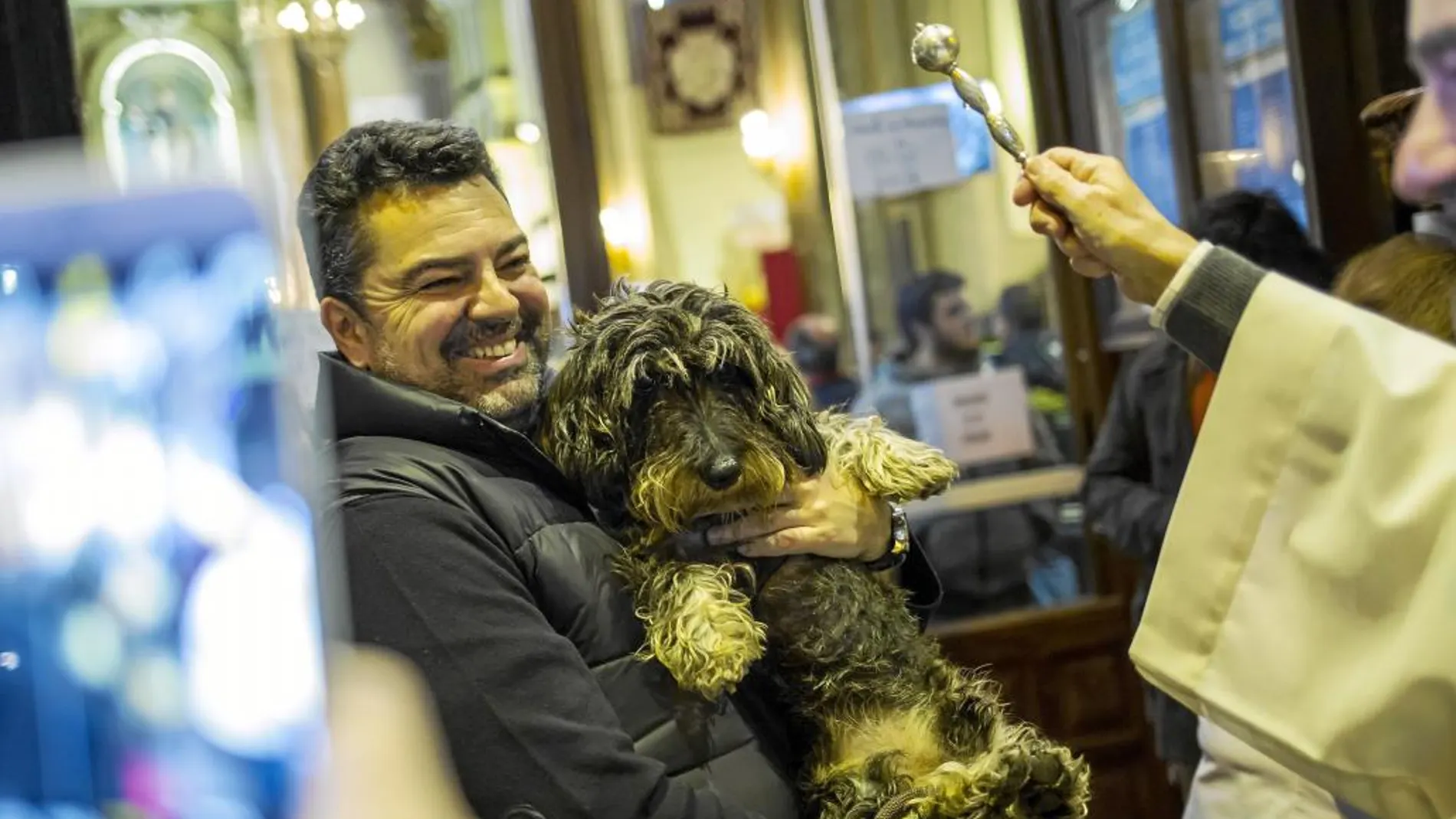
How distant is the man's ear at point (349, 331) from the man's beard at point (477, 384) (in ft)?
0.07

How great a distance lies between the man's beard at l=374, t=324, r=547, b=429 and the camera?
1.71 meters

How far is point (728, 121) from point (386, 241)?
2924 mm

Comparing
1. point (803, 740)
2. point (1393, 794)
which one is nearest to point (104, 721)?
point (1393, 794)

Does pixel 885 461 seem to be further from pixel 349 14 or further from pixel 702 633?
pixel 349 14

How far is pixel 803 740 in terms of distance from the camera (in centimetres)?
181

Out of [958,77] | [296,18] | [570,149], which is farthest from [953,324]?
[958,77]

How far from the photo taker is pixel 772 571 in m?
1.87

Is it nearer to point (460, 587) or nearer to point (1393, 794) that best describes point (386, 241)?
point (460, 587)

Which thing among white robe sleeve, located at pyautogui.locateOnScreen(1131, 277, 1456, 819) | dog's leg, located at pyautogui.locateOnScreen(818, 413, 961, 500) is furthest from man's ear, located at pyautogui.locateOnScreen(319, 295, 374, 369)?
white robe sleeve, located at pyautogui.locateOnScreen(1131, 277, 1456, 819)

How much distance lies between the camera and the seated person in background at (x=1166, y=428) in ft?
10.3

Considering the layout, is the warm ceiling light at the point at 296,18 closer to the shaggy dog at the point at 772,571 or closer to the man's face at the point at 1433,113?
the shaggy dog at the point at 772,571

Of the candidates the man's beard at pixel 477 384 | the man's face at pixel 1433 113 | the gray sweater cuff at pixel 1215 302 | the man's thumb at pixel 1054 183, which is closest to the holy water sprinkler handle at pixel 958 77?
the man's thumb at pixel 1054 183

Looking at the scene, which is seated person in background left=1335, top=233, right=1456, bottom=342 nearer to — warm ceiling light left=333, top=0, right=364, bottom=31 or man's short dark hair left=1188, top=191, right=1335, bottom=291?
man's short dark hair left=1188, top=191, right=1335, bottom=291

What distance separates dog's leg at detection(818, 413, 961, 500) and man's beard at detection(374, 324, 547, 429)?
1.55 feet
